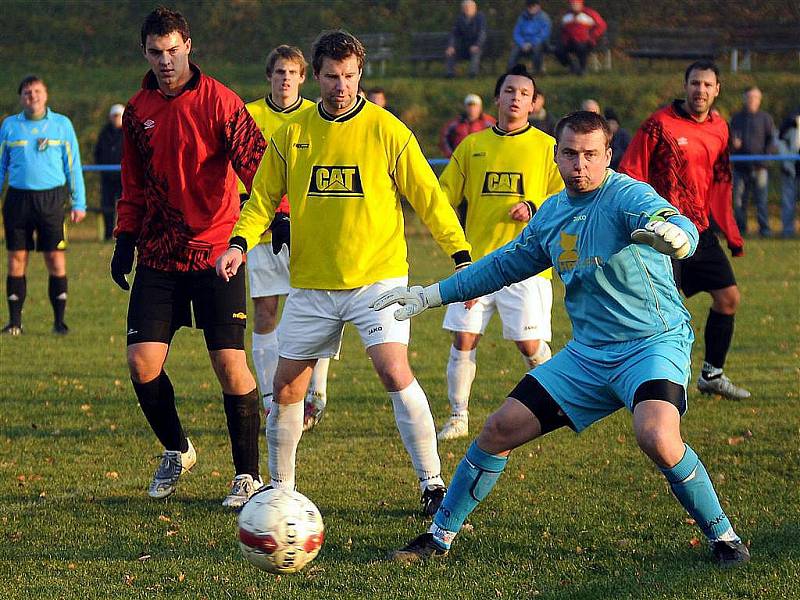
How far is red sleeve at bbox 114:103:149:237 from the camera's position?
6629 millimetres

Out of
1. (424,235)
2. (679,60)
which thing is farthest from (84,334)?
(679,60)

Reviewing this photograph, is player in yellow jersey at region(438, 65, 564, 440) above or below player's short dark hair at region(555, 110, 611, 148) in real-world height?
below

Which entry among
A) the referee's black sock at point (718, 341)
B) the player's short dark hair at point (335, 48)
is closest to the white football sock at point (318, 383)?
the referee's black sock at point (718, 341)

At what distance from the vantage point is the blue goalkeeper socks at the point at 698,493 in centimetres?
529

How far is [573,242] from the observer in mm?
5430

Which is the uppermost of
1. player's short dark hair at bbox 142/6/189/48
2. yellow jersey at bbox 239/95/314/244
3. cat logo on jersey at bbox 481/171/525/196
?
player's short dark hair at bbox 142/6/189/48

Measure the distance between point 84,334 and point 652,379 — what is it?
9208 mm

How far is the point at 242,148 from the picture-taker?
6.54 m

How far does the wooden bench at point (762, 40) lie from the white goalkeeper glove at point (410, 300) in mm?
26419

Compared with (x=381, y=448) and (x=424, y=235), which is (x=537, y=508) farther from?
(x=424, y=235)

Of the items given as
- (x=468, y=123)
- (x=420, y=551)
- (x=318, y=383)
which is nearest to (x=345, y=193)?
(x=420, y=551)

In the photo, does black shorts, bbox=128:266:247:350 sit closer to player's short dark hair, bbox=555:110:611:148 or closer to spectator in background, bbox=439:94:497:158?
player's short dark hair, bbox=555:110:611:148

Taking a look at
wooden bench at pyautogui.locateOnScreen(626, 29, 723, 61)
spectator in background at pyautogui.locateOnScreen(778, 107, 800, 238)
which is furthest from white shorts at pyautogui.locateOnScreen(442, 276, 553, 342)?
wooden bench at pyautogui.locateOnScreen(626, 29, 723, 61)

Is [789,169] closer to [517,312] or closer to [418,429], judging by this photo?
[517,312]
